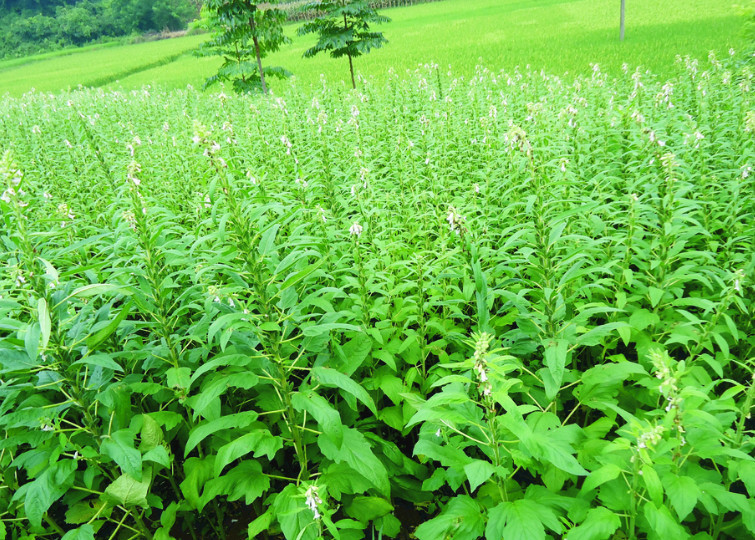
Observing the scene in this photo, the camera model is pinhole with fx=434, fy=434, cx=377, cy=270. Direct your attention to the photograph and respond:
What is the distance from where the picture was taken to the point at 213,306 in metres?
2.47

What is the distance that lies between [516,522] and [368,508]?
0.91 metres

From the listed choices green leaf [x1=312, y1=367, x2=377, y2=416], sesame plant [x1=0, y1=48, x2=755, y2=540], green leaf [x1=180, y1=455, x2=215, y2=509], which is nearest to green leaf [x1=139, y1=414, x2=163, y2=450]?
sesame plant [x1=0, y1=48, x2=755, y2=540]

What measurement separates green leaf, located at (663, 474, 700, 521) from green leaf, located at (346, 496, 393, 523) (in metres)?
1.37

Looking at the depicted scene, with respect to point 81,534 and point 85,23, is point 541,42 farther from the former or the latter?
point 85,23

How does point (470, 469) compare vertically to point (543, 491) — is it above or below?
above

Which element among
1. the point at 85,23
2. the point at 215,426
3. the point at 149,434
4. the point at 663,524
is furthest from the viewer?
the point at 85,23

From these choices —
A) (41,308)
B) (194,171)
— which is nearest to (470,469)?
(41,308)

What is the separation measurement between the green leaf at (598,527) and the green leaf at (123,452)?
2.04m

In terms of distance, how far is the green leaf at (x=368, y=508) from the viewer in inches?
95.3

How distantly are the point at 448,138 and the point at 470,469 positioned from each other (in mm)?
4643

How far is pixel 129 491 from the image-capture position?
2.27m

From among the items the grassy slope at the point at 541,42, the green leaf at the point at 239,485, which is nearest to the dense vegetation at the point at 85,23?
the grassy slope at the point at 541,42

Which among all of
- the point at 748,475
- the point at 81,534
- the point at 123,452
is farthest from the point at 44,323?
the point at 748,475

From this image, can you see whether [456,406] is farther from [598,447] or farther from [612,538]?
[612,538]
